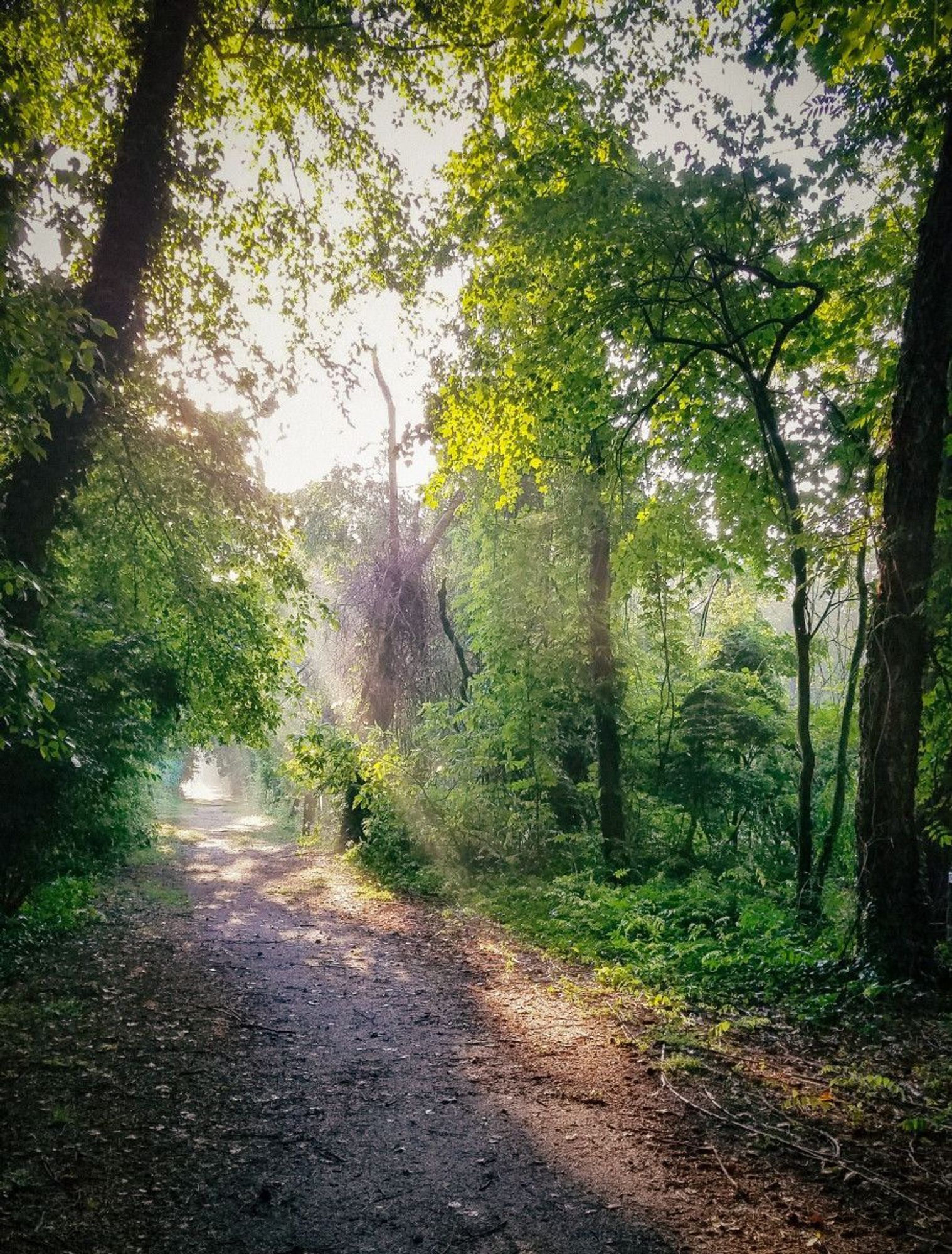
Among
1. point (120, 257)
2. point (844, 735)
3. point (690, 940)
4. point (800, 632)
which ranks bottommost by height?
point (690, 940)

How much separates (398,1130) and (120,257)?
7.79 meters

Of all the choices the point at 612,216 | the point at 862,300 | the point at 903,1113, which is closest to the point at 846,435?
Result: the point at 862,300

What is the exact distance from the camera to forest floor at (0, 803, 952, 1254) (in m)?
2.92

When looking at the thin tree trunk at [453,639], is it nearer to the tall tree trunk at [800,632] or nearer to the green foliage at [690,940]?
the green foliage at [690,940]

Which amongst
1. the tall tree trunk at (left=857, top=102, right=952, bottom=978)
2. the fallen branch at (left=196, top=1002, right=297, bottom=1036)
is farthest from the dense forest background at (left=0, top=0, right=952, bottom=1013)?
the fallen branch at (left=196, top=1002, right=297, bottom=1036)

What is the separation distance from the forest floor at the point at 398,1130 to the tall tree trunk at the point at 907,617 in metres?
1.52

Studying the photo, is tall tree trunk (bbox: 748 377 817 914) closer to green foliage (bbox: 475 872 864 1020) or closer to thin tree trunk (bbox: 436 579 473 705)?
green foliage (bbox: 475 872 864 1020)

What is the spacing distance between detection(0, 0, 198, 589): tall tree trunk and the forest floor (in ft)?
14.0

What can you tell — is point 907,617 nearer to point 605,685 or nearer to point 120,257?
point 605,685

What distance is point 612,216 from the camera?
272 inches

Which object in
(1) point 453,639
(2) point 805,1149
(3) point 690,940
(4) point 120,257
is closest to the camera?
(2) point 805,1149

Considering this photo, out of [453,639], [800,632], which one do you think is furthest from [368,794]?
[800,632]

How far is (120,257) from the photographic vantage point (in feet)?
22.6

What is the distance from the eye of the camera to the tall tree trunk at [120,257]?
6801mm
